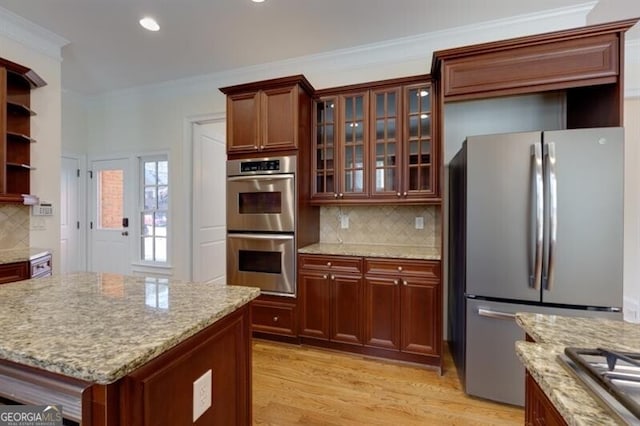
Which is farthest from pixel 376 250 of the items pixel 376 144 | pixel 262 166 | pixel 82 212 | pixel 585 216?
pixel 82 212

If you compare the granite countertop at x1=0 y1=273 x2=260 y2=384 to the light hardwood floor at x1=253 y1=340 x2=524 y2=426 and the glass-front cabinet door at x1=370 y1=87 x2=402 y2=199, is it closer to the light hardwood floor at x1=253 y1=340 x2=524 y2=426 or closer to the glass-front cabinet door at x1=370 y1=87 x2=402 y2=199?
the light hardwood floor at x1=253 y1=340 x2=524 y2=426

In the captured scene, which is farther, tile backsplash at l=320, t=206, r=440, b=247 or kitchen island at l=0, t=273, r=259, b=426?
tile backsplash at l=320, t=206, r=440, b=247

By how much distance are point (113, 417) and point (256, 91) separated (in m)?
2.83

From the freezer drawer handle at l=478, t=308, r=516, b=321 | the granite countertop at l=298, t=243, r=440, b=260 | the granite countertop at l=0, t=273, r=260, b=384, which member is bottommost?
the freezer drawer handle at l=478, t=308, r=516, b=321

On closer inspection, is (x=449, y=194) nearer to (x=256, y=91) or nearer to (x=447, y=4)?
(x=447, y=4)

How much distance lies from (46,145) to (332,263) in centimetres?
320

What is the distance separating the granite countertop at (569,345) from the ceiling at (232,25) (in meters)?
2.57

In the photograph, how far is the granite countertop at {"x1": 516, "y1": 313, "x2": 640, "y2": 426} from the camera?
1.97 feet

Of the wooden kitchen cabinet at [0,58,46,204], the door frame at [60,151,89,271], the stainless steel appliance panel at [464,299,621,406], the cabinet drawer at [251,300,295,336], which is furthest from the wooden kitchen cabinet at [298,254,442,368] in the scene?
the door frame at [60,151,89,271]

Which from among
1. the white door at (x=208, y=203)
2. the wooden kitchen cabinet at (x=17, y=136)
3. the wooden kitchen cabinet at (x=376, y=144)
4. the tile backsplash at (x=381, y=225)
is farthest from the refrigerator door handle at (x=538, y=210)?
the wooden kitchen cabinet at (x=17, y=136)

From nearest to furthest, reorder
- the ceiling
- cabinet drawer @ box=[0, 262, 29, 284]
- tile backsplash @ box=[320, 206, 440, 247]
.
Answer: cabinet drawer @ box=[0, 262, 29, 284] → the ceiling → tile backsplash @ box=[320, 206, 440, 247]

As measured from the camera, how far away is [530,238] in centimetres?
199

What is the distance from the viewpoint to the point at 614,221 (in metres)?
1.86

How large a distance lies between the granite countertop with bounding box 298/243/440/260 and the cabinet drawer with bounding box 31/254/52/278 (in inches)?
85.1
